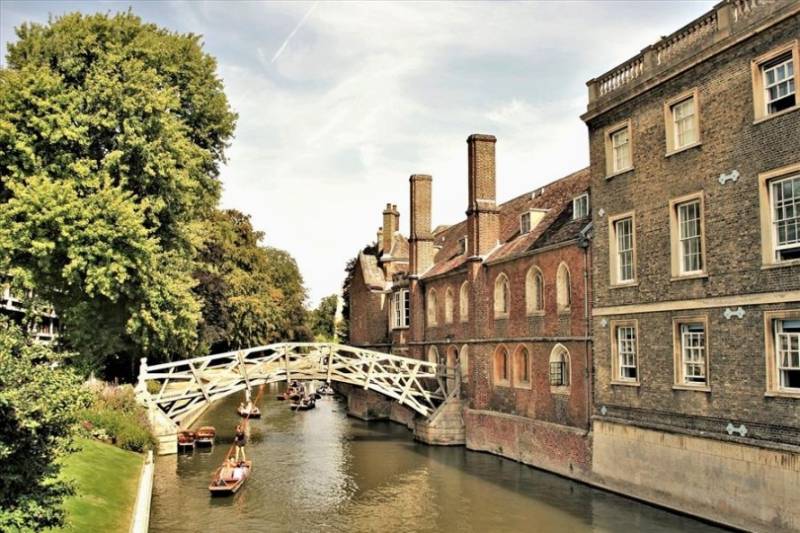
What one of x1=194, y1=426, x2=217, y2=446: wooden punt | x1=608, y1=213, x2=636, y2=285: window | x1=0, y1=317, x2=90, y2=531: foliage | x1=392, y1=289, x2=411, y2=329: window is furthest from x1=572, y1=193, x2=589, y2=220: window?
x1=0, y1=317, x2=90, y2=531: foliage

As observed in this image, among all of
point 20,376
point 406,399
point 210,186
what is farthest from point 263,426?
point 20,376

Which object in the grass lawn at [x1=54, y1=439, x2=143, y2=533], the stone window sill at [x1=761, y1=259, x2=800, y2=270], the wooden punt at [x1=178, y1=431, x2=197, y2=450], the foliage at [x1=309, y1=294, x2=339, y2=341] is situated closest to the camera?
the grass lawn at [x1=54, y1=439, x2=143, y2=533]

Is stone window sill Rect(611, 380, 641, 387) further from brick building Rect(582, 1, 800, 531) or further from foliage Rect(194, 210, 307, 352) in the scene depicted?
foliage Rect(194, 210, 307, 352)

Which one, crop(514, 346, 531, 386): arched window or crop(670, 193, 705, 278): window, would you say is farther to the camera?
crop(514, 346, 531, 386): arched window

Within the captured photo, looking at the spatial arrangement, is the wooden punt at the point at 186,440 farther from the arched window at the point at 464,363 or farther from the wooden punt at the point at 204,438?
the arched window at the point at 464,363

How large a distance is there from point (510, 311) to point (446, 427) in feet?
22.3

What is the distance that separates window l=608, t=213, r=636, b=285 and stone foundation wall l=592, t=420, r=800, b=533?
4.63 metres

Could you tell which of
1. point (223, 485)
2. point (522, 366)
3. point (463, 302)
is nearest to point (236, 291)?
point (463, 302)

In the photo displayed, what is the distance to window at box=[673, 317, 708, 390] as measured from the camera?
18.2 m

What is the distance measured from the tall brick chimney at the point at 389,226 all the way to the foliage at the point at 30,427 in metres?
37.2

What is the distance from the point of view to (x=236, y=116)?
3347 cm

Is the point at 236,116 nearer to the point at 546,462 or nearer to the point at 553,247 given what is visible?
the point at 553,247

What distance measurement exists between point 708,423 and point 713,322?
2599 mm

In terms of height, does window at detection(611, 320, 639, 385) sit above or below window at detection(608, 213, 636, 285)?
below
